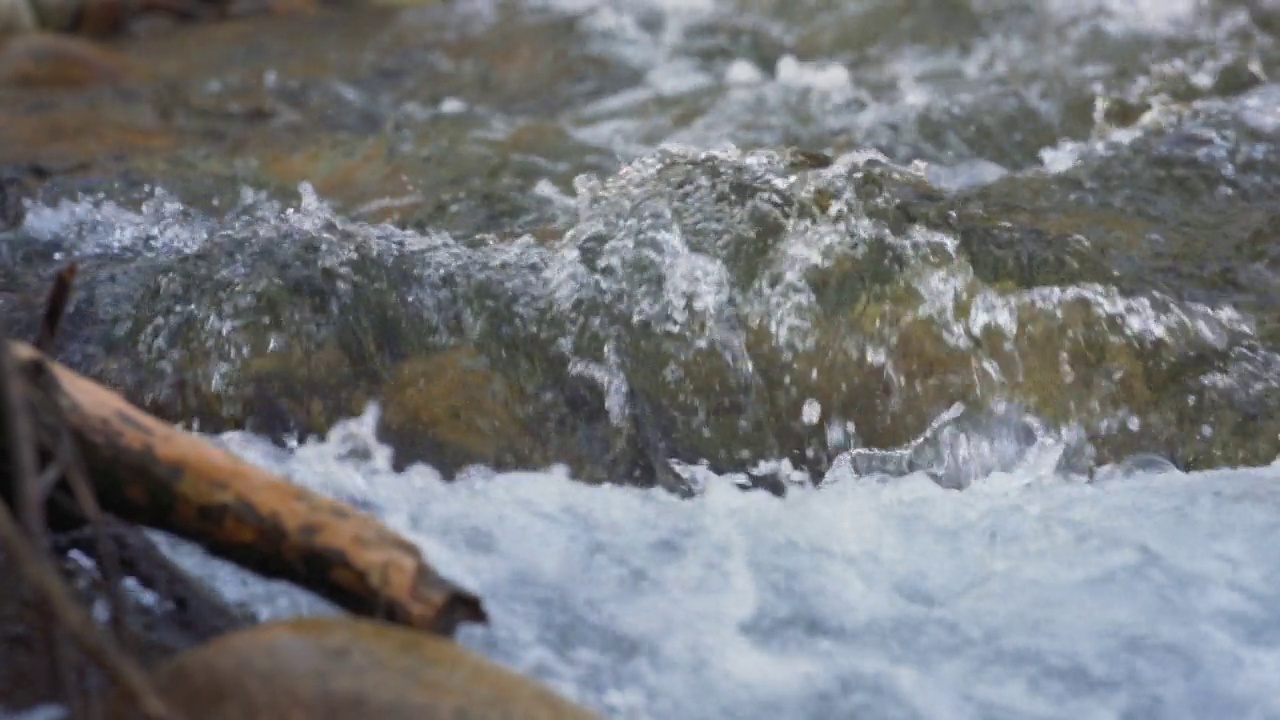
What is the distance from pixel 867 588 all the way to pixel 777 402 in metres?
0.61

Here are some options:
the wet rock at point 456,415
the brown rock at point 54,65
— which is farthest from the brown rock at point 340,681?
the brown rock at point 54,65

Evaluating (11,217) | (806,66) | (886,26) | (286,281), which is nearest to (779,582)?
(286,281)

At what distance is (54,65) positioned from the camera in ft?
21.2

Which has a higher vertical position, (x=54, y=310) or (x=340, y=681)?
(x=54, y=310)

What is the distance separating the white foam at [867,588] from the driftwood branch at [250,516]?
0.42 meters

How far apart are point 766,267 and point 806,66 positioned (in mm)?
3087

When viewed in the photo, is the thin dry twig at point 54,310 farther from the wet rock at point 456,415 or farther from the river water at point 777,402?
the wet rock at point 456,415

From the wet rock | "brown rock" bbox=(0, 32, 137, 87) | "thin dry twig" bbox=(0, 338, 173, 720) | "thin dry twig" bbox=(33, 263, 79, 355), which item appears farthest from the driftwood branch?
"brown rock" bbox=(0, 32, 137, 87)

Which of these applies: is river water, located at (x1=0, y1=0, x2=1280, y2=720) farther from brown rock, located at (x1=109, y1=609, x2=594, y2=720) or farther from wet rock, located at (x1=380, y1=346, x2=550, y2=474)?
brown rock, located at (x1=109, y1=609, x2=594, y2=720)

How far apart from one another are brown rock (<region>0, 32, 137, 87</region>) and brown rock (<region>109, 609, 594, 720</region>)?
517cm

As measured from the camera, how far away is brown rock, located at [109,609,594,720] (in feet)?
6.16

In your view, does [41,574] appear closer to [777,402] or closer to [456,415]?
[456,415]

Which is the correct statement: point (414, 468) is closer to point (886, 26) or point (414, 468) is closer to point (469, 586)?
point (469, 586)

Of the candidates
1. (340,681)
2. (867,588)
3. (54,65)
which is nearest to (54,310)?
(340,681)
